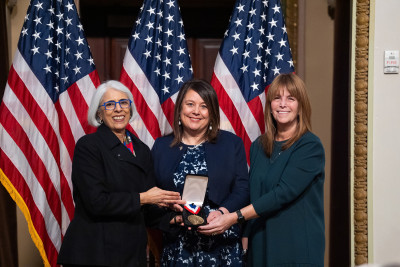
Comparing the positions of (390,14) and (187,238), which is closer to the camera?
(187,238)

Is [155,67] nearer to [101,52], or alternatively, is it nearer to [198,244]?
[101,52]

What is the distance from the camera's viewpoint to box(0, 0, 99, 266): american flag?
296cm

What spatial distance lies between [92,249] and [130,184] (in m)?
0.33

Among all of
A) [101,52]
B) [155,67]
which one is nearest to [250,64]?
[155,67]

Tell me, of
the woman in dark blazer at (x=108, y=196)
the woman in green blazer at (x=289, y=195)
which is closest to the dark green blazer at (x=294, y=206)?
the woman in green blazer at (x=289, y=195)

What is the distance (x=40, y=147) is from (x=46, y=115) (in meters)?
0.20

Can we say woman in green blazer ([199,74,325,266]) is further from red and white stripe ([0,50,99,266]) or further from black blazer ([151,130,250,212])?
red and white stripe ([0,50,99,266])

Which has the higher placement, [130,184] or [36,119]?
[36,119]

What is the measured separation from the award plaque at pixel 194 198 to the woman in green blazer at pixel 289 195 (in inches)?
2.4

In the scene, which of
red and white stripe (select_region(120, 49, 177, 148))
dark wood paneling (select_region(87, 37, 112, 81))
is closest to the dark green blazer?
red and white stripe (select_region(120, 49, 177, 148))

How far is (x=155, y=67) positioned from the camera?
3.18 metres

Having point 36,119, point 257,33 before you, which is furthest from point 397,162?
point 36,119

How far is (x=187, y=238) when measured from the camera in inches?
97.5

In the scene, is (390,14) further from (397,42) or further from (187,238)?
(187,238)
